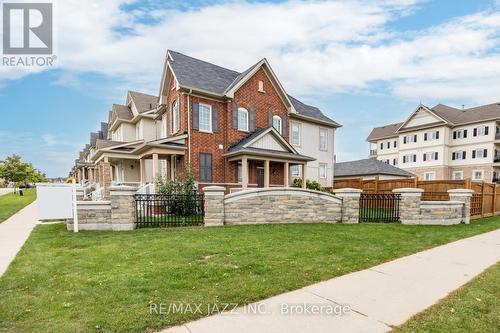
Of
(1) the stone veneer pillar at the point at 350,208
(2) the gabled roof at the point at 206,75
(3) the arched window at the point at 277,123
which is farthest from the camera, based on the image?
(3) the arched window at the point at 277,123

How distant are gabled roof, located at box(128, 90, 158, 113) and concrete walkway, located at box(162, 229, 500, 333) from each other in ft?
76.2

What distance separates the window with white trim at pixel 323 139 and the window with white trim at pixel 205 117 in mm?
11534

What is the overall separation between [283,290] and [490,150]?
133ft

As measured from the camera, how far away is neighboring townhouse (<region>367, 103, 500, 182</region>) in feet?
107

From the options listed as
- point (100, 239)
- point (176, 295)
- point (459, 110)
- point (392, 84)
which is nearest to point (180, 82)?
point (100, 239)

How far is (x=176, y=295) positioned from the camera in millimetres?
3861

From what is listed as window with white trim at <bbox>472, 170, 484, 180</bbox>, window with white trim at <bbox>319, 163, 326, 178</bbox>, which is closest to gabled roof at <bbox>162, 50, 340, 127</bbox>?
window with white trim at <bbox>319, 163, 326, 178</bbox>

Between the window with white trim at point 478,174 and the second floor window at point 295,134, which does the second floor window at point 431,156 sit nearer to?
the window with white trim at point 478,174

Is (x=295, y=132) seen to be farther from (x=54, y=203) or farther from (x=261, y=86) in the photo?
Result: (x=54, y=203)

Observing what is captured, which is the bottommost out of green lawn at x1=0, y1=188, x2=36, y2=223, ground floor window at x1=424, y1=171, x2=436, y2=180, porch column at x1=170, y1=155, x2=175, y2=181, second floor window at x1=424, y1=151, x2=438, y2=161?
→ green lawn at x1=0, y1=188, x2=36, y2=223

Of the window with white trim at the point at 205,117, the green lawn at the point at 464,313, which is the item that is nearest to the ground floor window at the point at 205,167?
the window with white trim at the point at 205,117

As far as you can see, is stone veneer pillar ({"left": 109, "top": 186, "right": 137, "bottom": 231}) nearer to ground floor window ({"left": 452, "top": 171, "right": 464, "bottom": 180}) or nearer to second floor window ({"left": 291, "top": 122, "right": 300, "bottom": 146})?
second floor window ({"left": 291, "top": 122, "right": 300, "bottom": 146})

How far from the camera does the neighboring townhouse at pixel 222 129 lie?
15.5 metres

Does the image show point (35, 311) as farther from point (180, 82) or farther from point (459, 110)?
point (459, 110)
